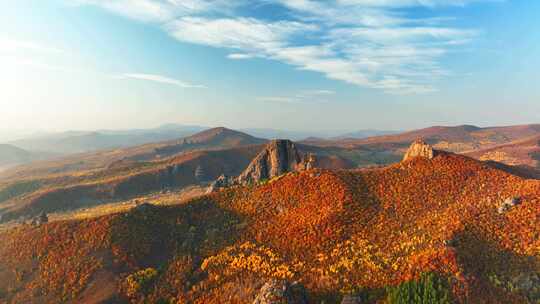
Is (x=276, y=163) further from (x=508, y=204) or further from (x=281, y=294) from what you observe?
(x=281, y=294)


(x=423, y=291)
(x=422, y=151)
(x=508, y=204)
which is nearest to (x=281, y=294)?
(x=423, y=291)

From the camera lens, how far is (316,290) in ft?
75.8

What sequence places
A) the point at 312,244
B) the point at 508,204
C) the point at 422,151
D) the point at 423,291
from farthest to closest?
1. the point at 422,151
2. the point at 312,244
3. the point at 508,204
4. the point at 423,291

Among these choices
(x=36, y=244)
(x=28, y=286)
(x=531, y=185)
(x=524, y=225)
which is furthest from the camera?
(x=36, y=244)

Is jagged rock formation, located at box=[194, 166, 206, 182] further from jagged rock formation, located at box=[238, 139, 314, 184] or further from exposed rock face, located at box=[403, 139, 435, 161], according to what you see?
exposed rock face, located at box=[403, 139, 435, 161]

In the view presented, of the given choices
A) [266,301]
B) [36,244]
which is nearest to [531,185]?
[266,301]

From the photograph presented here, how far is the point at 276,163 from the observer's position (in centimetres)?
6109

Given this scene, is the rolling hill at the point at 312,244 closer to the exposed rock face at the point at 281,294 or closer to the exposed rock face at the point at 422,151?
the exposed rock face at the point at 281,294

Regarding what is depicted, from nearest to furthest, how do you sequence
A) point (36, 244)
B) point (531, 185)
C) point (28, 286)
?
point (28, 286) → point (531, 185) → point (36, 244)

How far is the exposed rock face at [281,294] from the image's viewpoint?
2112 centimetres

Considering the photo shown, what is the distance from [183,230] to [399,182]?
28.8 meters

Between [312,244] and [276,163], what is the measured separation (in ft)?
106

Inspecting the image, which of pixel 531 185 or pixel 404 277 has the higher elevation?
pixel 531 185

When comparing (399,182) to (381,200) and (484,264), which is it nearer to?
(381,200)
